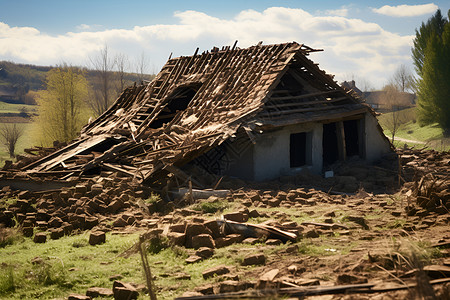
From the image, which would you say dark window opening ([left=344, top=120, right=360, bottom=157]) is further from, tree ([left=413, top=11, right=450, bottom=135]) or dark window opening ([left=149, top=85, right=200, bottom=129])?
tree ([left=413, top=11, right=450, bottom=135])

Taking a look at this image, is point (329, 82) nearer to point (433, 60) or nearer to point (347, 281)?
point (347, 281)

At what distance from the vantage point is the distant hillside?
82062mm

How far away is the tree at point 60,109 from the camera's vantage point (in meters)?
32.9

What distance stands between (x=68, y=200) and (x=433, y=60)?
38.5m

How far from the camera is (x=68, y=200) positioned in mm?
11430

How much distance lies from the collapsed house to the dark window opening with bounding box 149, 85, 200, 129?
0.04 metres

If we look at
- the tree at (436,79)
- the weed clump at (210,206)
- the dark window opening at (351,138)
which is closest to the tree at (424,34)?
the tree at (436,79)

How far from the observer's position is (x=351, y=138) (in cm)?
1905

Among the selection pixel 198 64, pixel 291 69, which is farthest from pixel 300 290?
pixel 198 64

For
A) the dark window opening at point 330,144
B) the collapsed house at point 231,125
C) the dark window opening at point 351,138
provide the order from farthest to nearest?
the dark window opening at point 351,138 < the dark window opening at point 330,144 < the collapsed house at point 231,125

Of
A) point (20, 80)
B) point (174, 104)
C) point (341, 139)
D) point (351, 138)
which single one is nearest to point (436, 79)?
point (351, 138)

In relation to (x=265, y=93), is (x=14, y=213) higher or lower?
lower

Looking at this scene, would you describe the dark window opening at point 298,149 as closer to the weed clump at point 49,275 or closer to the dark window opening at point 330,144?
the dark window opening at point 330,144

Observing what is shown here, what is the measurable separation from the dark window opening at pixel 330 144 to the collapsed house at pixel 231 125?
0.13 feet
